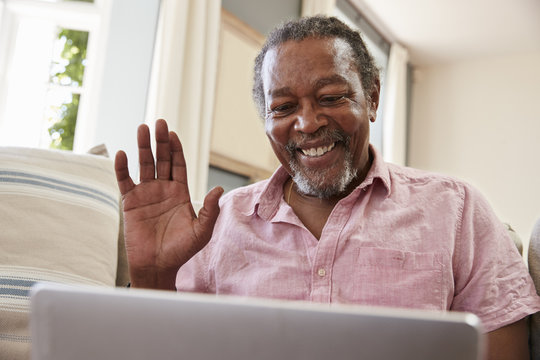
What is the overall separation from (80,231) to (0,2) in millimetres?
1809

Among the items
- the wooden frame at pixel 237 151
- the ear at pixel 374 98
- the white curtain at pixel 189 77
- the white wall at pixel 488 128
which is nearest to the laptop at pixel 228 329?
the ear at pixel 374 98

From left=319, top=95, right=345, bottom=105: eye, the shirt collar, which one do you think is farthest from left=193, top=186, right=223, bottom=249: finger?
left=319, top=95, right=345, bottom=105: eye

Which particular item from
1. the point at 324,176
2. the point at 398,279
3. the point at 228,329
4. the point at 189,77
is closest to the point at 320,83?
the point at 324,176

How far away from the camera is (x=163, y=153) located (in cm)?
112

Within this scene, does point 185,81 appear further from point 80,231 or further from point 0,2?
point 80,231

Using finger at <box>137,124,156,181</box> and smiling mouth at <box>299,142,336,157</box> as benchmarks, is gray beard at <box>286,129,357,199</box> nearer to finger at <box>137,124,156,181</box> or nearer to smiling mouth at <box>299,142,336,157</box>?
smiling mouth at <box>299,142,336,157</box>

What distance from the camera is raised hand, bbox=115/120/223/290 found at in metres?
1.07

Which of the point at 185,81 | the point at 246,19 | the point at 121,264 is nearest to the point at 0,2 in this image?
the point at 185,81

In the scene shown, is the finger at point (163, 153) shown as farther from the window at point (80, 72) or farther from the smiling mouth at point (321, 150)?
the window at point (80, 72)

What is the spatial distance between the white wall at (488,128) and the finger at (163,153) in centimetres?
462

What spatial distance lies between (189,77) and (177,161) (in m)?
1.70

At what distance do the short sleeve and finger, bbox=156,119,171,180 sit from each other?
0.56 meters

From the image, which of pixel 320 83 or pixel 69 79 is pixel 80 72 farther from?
pixel 320 83

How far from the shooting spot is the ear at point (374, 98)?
139cm
